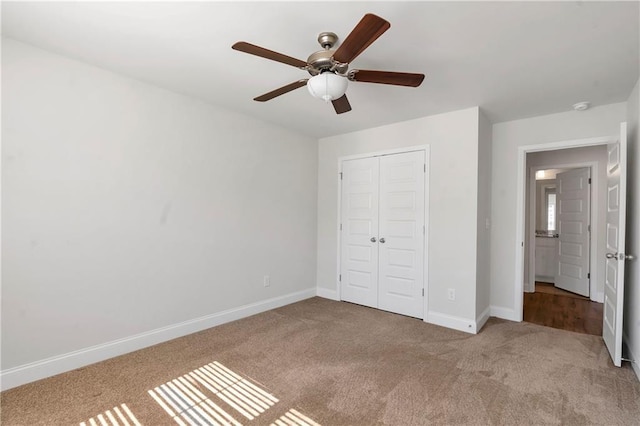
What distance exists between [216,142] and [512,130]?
3.49m

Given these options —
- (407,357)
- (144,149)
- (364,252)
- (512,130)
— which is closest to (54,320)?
(144,149)

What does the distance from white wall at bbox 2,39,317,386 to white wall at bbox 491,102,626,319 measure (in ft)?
9.36

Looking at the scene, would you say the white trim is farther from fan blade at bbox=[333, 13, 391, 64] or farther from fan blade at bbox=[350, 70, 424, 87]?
fan blade at bbox=[333, 13, 391, 64]

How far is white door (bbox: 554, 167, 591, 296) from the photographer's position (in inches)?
186

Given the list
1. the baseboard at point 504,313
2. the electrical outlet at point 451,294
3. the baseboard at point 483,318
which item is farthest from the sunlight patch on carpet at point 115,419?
the baseboard at point 504,313

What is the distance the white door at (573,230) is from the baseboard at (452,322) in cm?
285

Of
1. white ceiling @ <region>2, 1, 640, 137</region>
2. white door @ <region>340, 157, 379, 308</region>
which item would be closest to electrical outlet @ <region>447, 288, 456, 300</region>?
white door @ <region>340, 157, 379, 308</region>

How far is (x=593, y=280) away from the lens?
180 inches

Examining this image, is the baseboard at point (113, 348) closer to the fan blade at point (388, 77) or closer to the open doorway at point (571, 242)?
the fan blade at point (388, 77)

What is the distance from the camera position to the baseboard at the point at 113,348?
85.3 inches

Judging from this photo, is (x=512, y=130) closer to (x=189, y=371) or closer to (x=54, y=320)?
(x=189, y=371)

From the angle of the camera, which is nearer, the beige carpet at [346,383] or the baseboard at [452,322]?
the beige carpet at [346,383]

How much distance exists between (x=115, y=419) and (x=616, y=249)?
3.93 meters

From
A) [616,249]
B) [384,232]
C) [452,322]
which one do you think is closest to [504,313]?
[452,322]
